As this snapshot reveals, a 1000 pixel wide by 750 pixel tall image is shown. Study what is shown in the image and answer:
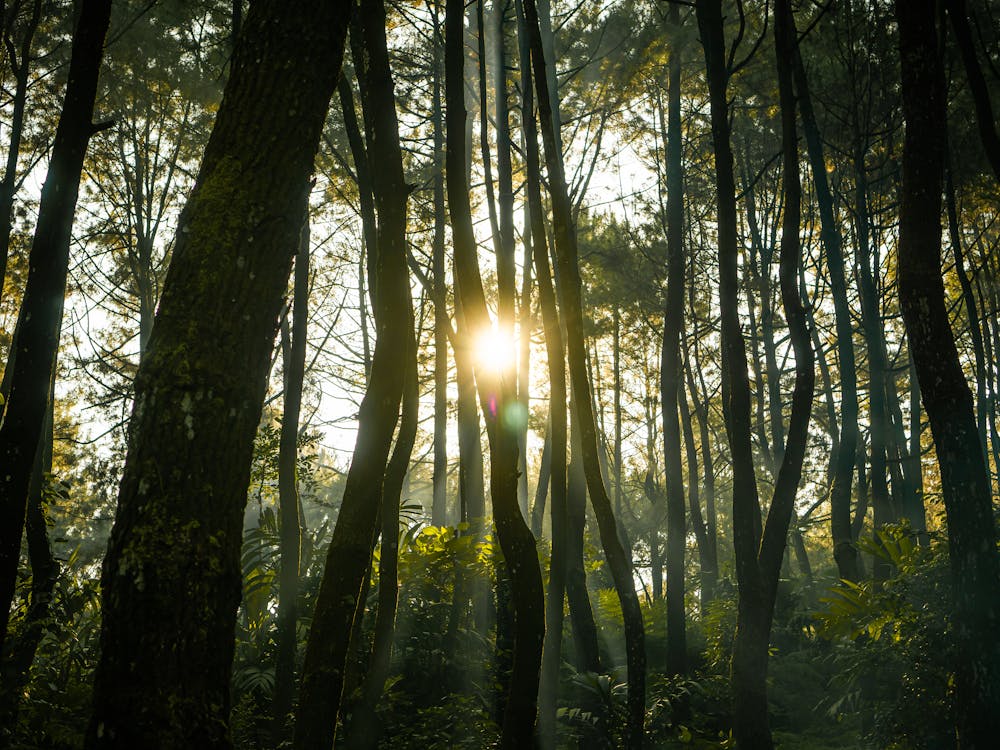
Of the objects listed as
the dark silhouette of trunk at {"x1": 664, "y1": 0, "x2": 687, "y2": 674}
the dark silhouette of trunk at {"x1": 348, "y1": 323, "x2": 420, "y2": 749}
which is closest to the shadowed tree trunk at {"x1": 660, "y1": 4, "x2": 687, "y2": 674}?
the dark silhouette of trunk at {"x1": 664, "y1": 0, "x2": 687, "y2": 674}

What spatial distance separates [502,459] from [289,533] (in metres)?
2.73

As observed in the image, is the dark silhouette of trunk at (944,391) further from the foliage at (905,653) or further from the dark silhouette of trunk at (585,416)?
the dark silhouette of trunk at (585,416)

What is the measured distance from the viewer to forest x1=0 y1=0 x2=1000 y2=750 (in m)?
2.00

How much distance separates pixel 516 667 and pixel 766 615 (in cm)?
233

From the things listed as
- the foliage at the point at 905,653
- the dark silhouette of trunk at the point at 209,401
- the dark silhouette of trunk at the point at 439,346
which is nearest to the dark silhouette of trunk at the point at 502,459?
the dark silhouette of trunk at the point at 209,401

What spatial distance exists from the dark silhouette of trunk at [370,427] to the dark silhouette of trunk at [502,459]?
41cm

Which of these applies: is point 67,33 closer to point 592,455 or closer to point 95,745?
point 592,455

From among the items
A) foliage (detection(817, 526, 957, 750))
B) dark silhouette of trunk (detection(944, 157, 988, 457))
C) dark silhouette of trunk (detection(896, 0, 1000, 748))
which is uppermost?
dark silhouette of trunk (detection(944, 157, 988, 457))

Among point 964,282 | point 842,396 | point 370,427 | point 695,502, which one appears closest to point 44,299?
point 370,427

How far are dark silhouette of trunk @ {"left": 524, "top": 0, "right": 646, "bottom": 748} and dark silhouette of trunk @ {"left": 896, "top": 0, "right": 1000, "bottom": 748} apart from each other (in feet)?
5.80

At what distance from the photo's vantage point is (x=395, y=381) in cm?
339

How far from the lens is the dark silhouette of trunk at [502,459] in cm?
341

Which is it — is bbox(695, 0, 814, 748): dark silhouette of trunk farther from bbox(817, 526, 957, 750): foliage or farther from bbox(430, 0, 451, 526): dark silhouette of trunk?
bbox(430, 0, 451, 526): dark silhouette of trunk

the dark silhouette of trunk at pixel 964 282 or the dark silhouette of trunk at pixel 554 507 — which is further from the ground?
the dark silhouette of trunk at pixel 964 282
